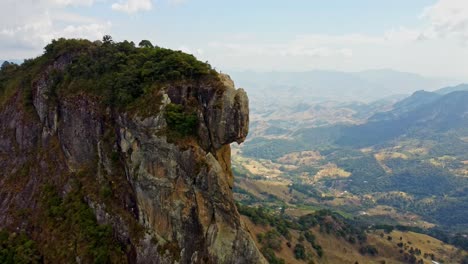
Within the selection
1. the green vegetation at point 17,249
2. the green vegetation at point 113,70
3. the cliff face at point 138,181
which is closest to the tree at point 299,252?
the cliff face at point 138,181

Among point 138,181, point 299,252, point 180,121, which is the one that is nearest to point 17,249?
point 138,181

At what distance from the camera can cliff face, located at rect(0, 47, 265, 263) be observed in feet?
126

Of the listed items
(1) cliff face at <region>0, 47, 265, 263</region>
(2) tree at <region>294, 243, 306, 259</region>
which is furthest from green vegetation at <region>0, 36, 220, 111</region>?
(2) tree at <region>294, 243, 306, 259</region>

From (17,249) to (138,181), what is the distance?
18878mm

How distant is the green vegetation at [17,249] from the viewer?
4525 centimetres

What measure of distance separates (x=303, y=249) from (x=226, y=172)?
42.5 m

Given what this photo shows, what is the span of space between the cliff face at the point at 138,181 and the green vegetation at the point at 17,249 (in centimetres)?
106

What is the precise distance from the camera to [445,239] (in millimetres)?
150125

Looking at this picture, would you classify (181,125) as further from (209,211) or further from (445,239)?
(445,239)

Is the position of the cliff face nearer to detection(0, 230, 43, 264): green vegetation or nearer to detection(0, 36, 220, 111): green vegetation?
detection(0, 230, 43, 264): green vegetation

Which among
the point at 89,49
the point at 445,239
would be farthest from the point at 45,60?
the point at 445,239

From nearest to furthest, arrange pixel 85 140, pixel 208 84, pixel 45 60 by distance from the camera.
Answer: pixel 208 84 → pixel 85 140 → pixel 45 60

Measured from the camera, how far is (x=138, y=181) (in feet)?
135

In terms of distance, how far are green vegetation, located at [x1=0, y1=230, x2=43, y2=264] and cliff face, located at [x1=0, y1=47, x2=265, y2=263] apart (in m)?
1.06
